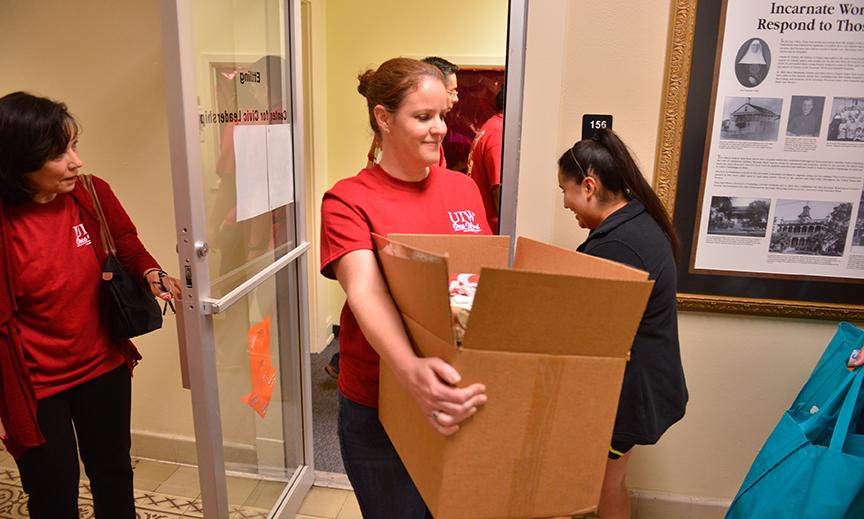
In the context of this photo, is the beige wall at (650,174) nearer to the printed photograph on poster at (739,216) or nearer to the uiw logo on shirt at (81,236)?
the printed photograph on poster at (739,216)

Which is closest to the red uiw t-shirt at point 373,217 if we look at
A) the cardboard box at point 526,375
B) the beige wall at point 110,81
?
the cardboard box at point 526,375

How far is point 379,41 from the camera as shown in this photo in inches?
133

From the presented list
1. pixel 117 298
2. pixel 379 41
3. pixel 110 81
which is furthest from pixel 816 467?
pixel 379 41

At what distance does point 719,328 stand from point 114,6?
244 cm

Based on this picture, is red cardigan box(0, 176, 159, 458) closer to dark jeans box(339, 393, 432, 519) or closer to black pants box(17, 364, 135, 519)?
black pants box(17, 364, 135, 519)

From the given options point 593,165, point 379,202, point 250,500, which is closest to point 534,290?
point 379,202

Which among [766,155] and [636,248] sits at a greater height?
[766,155]

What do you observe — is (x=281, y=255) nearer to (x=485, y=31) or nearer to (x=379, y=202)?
(x=379, y=202)

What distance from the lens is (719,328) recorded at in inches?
74.7

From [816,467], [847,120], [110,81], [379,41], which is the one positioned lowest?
[816,467]

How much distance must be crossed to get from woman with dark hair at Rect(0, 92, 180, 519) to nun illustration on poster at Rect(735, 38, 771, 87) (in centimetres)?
179

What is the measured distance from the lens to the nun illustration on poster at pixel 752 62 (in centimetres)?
167

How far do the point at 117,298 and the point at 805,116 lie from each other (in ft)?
6.88

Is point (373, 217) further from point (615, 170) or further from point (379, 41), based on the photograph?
point (379, 41)
